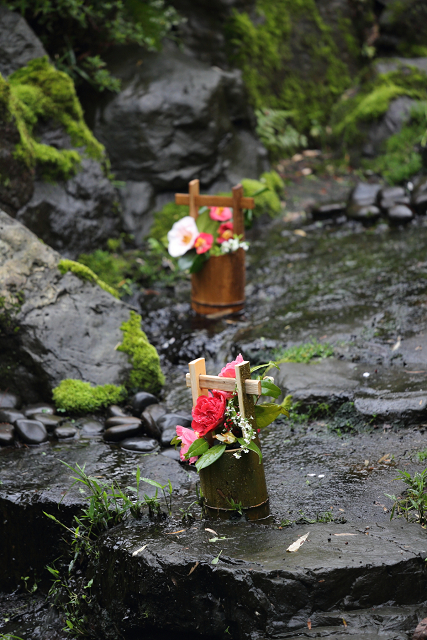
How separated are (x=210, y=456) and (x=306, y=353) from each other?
2.16 metres

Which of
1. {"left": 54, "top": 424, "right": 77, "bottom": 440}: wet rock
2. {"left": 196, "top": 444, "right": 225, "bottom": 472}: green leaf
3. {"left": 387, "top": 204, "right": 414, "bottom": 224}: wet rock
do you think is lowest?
{"left": 54, "top": 424, "right": 77, "bottom": 440}: wet rock

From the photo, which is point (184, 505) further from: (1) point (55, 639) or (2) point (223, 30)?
(2) point (223, 30)

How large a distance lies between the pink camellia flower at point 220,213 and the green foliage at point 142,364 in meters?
1.71

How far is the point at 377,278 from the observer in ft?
21.1

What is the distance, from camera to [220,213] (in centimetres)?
607

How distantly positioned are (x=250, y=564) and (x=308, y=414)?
1.79m

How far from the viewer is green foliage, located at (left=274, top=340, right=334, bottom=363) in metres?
4.80

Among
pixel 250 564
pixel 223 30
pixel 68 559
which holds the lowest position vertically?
pixel 68 559

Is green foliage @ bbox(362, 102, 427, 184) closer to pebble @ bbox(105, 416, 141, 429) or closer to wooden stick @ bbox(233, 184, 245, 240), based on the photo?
wooden stick @ bbox(233, 184, 245, 240)

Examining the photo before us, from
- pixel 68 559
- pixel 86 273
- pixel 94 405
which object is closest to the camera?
pixel 68 559

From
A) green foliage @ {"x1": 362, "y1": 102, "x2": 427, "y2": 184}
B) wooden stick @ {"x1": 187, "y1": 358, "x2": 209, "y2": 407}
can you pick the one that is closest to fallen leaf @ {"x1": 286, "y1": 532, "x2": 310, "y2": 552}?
wooden stick @ {"x1": 187, "y1": 358, "x2": 209, "y2": 407}

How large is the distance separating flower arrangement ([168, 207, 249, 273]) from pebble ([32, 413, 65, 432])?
6.73ft

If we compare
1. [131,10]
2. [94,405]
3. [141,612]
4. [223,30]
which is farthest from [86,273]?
[223,30]

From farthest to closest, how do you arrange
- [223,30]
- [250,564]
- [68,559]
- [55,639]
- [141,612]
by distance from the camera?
[223,30] → [68,559] → [55,639] → [141,612] → [250,564]
